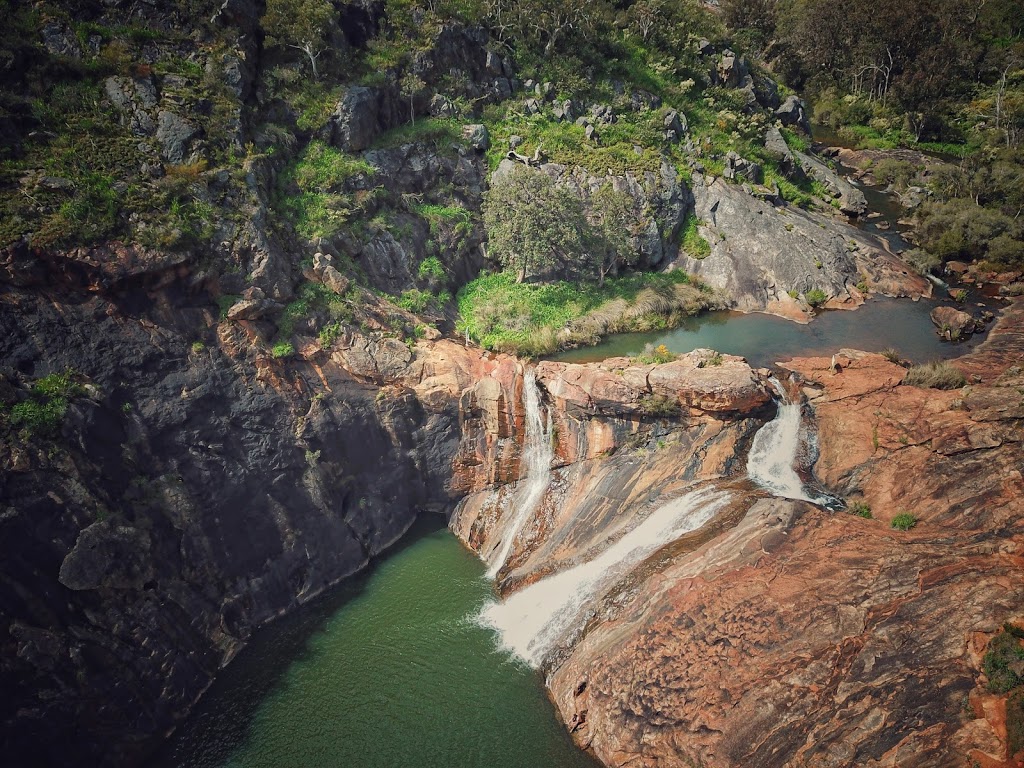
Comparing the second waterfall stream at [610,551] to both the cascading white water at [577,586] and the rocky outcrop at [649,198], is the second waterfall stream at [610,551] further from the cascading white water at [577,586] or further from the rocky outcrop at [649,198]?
the rocky outcrop at [649,198]

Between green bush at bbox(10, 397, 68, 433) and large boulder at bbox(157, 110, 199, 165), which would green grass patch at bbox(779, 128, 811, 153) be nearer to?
large boulder at bbox(157, 110, 199, 165)

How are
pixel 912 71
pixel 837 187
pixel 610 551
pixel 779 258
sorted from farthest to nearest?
pixel 912 71
pixel 837 187
pixel 779 258
pixel 610 551

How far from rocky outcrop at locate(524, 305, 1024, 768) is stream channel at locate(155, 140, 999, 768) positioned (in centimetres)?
240

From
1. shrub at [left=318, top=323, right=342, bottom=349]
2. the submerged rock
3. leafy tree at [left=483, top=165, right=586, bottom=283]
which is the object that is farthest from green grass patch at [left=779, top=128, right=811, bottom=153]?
shrub at [left=318, top=323, right=342, bottom=349]

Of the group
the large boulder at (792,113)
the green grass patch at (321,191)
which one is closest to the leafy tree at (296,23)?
the green grass patch at (321,191)

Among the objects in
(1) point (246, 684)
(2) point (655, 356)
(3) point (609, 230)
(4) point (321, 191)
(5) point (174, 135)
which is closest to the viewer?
(1) point (246, 684)

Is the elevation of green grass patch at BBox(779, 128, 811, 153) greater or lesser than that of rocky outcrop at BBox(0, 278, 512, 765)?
greater

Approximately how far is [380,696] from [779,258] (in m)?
40.2

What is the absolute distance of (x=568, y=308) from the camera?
4053 cm

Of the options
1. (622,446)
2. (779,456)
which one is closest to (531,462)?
(622,446)

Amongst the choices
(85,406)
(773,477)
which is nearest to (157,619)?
(85,406)

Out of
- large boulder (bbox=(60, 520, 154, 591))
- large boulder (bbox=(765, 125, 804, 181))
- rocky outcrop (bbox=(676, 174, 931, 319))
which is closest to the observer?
large boulder (bbox=(60, 520, 154, 591))

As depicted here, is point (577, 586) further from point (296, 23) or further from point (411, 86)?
point (296, 23)

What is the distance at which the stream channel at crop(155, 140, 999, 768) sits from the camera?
20.2 metres
